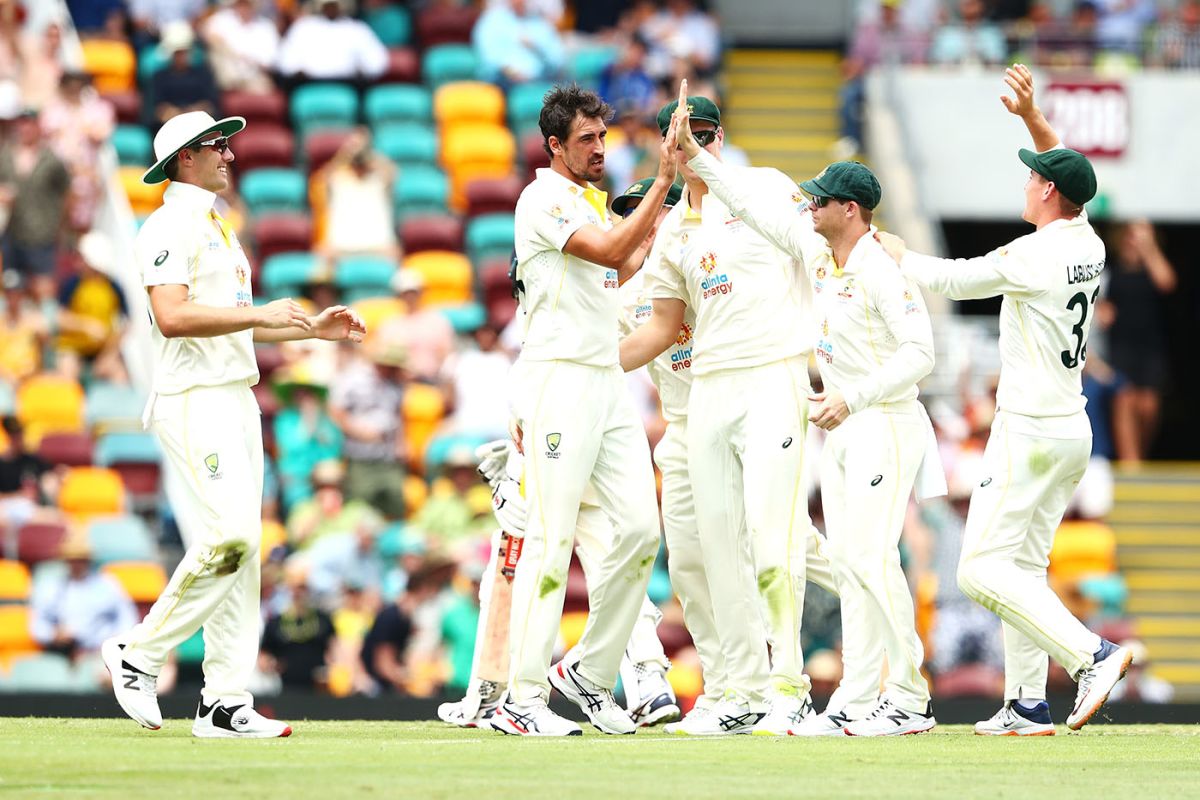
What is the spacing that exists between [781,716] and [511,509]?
5.13 ft

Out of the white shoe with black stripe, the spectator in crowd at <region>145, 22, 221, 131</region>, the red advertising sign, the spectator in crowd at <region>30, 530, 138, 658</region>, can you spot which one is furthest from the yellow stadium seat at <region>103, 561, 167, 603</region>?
the red advertising sign

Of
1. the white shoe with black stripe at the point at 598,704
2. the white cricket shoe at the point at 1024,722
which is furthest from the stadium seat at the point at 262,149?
the white cricket shoe at the point at 1024,722

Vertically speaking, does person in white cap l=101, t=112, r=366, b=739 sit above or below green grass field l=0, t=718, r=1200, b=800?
above

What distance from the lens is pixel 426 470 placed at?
15602 mm

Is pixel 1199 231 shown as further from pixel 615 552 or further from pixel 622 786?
pixel 622 786

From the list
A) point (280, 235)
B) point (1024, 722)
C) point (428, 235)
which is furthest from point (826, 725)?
point (280, 235)

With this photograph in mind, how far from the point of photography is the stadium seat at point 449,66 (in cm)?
1964

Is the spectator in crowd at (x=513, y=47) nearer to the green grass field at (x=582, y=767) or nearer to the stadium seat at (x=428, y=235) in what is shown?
the stadium seat at (x=428, y=235)

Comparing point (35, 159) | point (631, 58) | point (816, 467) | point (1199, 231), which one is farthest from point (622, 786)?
point (1199, 231)

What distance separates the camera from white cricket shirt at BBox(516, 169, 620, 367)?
28.5ft

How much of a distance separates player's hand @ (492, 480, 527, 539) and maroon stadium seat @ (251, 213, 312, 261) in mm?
8469

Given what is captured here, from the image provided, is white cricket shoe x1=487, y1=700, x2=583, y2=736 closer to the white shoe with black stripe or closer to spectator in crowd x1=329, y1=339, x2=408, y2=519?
the white shoe with black stripe

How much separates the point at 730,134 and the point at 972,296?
1214 cm

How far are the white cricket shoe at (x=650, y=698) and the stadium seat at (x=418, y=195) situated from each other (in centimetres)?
894
